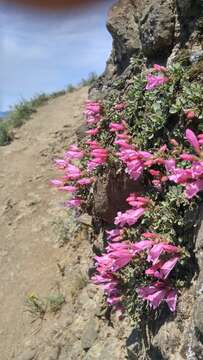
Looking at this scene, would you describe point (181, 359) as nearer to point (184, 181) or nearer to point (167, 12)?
point (184, 181)

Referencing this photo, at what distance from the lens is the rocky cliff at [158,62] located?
3.16 meters

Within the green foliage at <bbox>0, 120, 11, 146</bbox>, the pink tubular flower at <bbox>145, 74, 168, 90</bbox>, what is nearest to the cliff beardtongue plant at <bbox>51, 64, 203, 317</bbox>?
the pink tubular flower at <bbox>145, 74, 168, 90</bbox>

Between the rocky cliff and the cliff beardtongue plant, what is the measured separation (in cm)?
15

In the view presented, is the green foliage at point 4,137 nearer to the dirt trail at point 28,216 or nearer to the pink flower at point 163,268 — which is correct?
the dirt trail at point 28,216

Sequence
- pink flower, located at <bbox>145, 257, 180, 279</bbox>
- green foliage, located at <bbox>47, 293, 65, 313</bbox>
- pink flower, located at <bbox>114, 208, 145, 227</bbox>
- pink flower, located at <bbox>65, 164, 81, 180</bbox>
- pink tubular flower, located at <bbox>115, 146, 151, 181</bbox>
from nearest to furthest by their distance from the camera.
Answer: pink flower, located at <bbox>145, 257, 180, 279</bbox> < pink flower, located at <bbox>114, 208, 145, 227</bbox> < pink tubular flower, located at <bbox>115, 146, 151, 181</bbox> < pink flower, located at <bbox>65, 164, 81, 180</bbox> < green foliage, located at <bbox>47, 293, 65, 313</bbox>

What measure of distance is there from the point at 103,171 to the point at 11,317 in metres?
2.42

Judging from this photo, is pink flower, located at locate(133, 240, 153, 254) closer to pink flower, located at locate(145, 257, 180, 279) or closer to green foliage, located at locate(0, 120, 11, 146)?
pink flower, located at locate(145, 257, 180, 279)

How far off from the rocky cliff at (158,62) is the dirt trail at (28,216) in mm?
1734

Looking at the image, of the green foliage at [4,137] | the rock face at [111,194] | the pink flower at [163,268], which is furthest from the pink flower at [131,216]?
the green foliage at [4,137]

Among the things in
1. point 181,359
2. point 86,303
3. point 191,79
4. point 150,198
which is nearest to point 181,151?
point 150,198

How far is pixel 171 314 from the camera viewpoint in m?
3.42

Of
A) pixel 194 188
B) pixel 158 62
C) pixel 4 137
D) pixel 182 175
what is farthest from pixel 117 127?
pixel 4 137

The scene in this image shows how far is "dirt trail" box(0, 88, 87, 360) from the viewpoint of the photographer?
6316 mm

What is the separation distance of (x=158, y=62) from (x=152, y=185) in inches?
71.1
